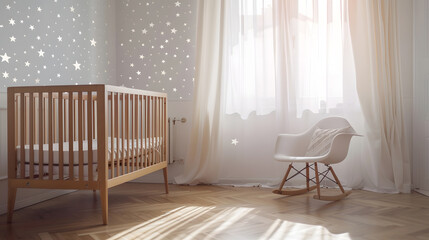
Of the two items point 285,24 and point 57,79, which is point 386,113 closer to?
point 285,24

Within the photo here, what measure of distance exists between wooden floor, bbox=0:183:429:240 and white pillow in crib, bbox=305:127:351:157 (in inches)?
14.1

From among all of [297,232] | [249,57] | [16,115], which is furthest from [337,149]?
[16,115]

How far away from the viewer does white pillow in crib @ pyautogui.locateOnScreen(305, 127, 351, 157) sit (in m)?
3.21

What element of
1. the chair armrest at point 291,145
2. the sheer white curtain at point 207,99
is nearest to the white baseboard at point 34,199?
the sheer white curtain at point 207,99

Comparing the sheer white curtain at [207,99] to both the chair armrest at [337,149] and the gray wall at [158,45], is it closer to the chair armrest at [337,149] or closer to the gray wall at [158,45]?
the gray wall at [158,45]

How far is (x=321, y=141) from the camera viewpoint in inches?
129

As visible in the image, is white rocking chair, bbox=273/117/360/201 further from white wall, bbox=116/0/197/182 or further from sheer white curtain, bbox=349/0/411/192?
white wall, bbox=116/0/197/182

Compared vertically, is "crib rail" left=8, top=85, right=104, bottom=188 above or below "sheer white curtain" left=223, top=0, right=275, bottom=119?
below

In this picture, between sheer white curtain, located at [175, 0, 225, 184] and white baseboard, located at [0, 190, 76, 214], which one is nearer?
white baseboard, located at [0, 190, 76, 214]

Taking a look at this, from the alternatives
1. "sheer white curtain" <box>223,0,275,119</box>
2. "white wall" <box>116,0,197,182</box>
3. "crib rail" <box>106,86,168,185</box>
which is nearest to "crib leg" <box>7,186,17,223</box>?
"crib rail" <box>106,86,168,185</box>

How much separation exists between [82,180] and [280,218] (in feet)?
3.90

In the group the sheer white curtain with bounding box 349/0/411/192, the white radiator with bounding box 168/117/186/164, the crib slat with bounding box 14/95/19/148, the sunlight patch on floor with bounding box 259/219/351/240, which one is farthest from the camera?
the white radiator with bounding box 168/117/186/164

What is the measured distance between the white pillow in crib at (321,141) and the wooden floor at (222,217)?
36 cm

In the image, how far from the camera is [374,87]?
3.36 m
